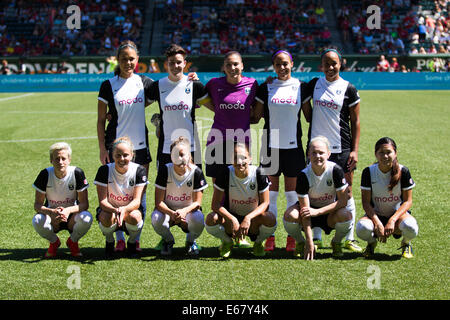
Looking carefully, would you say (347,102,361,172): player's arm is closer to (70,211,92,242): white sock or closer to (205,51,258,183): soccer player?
(205,51,258,183): soccer player

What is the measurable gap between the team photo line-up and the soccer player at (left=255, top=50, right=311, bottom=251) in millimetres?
11

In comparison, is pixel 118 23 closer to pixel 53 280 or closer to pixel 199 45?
pixel 199 45

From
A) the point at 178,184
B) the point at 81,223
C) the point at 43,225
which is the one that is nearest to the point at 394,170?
the point at 178,184

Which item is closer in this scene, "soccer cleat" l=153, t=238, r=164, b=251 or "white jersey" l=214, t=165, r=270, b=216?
"white jersey" l=214, t=165, r=270, b=216

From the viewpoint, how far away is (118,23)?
112 feet

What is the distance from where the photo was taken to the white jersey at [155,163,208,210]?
5295 mm

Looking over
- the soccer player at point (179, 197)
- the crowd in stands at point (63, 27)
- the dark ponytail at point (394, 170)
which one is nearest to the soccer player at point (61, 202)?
the soccer player at point (179, 197)

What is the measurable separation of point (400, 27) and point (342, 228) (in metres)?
31.0

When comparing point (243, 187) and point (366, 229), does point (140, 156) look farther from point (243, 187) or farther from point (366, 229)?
point (366, 229)

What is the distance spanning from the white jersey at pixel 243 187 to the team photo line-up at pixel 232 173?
0.03 ft

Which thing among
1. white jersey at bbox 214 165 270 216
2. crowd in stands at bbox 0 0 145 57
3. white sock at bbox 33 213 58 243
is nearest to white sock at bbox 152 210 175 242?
white jersey at bbox 214 165 270 216

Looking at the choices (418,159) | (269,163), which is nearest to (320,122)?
(269,163)

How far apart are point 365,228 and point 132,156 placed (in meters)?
2.51

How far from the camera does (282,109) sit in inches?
217
